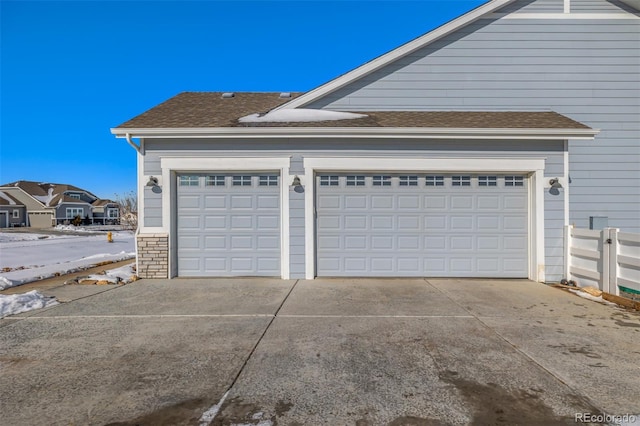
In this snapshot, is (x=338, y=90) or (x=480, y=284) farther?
(x=338, y=90)

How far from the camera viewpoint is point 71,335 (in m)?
3.92

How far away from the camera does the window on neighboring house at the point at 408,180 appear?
7133 millimetres

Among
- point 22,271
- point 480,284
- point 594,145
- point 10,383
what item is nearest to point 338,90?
point 480,284

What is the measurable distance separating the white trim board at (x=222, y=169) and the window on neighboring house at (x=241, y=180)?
0.21 meters

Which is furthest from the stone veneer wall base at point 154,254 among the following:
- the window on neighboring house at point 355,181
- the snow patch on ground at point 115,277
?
the window on neighboring house at point 355,181

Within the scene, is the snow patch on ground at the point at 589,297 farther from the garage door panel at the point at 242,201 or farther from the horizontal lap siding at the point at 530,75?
the garage door panel at the point at 242,201

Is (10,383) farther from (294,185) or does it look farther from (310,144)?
(310,144)

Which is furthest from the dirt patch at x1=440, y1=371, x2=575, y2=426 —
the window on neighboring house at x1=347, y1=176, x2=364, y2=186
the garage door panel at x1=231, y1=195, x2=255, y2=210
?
the garage door panel at x1=231, y1=195, x2=255, y2=210

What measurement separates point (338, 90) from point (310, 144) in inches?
64.7

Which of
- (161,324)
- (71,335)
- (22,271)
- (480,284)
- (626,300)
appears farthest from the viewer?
(22,271)

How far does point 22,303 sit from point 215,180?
12.6 ft

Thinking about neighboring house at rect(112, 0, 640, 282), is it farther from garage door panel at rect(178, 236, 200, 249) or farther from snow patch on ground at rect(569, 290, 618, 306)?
snow patch on ground at rect(569, 290, 618, 306)

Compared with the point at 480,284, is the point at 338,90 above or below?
above

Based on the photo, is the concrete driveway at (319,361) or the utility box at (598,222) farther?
the utility box at (598,222)
